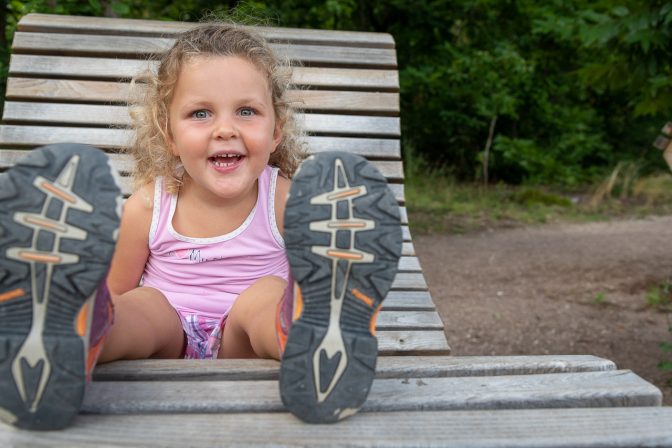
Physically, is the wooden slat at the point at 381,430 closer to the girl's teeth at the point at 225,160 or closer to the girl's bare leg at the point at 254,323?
the girl's bare leg at the point at 254,323

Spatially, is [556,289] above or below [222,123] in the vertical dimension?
below

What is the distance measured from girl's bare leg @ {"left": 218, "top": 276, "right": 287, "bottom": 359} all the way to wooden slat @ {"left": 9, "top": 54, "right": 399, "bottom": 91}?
146cm

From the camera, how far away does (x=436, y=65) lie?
922 centimetres

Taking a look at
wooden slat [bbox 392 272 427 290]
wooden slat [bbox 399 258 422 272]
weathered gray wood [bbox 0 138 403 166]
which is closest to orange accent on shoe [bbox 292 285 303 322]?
wooden slat [bbox 392 272 427 290]

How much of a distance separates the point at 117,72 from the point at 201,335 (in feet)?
5.05

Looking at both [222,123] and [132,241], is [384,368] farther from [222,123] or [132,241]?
[132,241]

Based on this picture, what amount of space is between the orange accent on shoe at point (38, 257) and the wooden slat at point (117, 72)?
1954 mm

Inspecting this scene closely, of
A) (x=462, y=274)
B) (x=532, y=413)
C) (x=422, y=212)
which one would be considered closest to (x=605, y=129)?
(x=422, y=212)

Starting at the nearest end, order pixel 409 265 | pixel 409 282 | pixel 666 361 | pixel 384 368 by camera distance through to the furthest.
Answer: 1. pixel 384 368
2. pixel 409 282
3. pixel 409 265
4. pixel 666 361

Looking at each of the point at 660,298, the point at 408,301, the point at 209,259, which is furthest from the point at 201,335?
the point at 660,298

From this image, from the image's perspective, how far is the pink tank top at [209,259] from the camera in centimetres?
223

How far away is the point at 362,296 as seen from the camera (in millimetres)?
1455

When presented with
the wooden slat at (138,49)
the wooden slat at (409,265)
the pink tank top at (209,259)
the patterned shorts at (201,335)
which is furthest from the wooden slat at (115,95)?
the patterned shorts at (201,335)

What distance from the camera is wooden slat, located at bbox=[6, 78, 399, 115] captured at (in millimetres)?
3182
